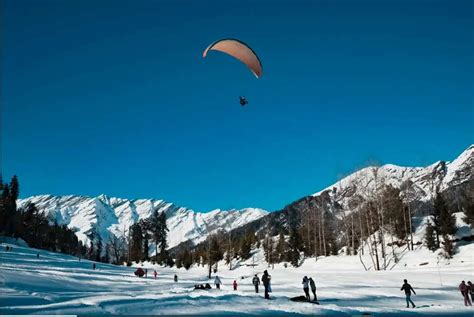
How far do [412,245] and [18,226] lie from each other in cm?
9273

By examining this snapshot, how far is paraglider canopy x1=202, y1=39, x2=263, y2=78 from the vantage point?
2255 cm

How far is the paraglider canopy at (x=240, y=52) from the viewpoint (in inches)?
888

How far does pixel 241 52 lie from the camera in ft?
79.5

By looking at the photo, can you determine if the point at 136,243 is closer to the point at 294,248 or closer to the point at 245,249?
the point at 245,249

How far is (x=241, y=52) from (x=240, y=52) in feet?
0.26

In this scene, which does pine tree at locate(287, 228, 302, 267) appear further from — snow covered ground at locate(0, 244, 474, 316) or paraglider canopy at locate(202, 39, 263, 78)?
paraglider canopy at locate(202, 39, 263, 78)

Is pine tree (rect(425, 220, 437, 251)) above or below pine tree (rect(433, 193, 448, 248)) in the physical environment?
Answer: below

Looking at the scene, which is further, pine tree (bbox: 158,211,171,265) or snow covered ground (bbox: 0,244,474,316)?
pine tree (bbox: 158,211,171,265)

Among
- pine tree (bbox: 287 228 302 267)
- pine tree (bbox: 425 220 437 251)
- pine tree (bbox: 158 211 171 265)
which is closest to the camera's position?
pine tree (bbox: 425 220 437 251)

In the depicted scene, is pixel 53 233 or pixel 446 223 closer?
pixel 446 223

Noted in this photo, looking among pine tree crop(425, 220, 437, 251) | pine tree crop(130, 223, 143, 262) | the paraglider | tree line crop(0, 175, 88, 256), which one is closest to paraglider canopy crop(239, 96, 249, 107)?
the paraglider

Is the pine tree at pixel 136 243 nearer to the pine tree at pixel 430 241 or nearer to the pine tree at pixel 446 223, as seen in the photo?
the pine tree at pixel 430 241

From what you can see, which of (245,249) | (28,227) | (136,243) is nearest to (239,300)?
(245,249)

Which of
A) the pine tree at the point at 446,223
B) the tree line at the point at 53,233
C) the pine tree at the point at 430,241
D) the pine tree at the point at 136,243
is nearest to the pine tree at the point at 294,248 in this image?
the pine tree at the point at 430,241
